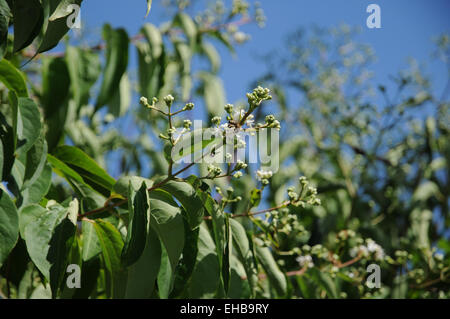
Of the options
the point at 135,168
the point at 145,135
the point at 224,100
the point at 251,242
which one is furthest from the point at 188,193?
the point at 145,135

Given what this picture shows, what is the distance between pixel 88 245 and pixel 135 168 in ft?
7.21

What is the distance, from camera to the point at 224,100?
2781 mm

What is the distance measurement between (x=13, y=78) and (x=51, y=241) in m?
0.42

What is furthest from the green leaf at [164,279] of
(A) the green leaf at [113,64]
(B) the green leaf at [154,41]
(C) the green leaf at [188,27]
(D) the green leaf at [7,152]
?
(C) the green leaf at [188,27]

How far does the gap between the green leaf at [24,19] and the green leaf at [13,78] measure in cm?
17

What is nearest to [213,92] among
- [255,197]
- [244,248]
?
[255,197]

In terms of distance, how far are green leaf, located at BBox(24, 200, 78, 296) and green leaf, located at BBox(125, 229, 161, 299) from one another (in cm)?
15

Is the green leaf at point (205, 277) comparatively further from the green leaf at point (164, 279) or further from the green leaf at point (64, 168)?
the green leaf at point (64, 168)

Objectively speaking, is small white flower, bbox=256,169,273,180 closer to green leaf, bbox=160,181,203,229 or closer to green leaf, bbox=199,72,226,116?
green leaf, bbox=160,181,203,229

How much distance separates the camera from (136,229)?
0.92 metres

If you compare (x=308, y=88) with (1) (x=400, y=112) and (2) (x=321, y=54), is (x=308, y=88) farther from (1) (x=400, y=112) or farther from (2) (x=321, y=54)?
(1) (x=400, y=112)

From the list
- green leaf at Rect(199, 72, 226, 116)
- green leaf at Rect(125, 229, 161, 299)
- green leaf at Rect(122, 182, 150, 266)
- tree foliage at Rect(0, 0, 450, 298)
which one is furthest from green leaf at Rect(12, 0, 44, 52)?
green leaf at Rect(199, 72, 226, 116)

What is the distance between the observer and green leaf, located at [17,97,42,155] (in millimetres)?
1087

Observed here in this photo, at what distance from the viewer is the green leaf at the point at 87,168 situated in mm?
1276
